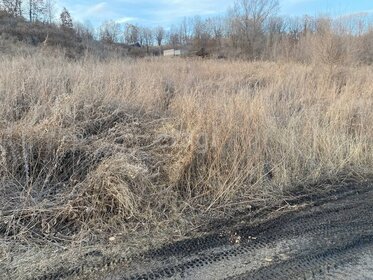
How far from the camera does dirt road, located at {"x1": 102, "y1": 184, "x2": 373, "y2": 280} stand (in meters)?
2.56

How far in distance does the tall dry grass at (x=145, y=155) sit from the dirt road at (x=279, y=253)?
0.52 m

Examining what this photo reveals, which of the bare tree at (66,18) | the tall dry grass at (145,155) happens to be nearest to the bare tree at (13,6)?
the bare tree at (66,18)

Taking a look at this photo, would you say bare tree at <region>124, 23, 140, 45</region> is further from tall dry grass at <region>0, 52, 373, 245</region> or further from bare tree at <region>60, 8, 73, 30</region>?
tall dry grass at <region>0, 52, 373, 245</region>

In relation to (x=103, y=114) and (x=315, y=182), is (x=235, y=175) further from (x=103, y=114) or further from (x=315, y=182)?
(x=103, y=114)

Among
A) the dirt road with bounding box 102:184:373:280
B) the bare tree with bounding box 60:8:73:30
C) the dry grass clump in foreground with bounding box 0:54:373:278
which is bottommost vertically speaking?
the dirt road with bounding box 102:184:373:280

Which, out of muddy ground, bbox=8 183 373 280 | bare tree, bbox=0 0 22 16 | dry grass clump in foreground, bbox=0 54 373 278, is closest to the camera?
muddy ground, bbox=8 183 373 280

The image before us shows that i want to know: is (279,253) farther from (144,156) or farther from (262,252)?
(144,156)

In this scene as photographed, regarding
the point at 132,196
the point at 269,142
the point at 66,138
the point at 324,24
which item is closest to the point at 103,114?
the point at 66,138

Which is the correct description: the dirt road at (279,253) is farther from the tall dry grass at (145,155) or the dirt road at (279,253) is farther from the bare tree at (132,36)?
the bare tree at (132,36)

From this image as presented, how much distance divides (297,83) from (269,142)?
6.34 m

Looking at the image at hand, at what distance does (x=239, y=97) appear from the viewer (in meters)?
5.70

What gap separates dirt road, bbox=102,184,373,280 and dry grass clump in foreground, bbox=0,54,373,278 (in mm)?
455

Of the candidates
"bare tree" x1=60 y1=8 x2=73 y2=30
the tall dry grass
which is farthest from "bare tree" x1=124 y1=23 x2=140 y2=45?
the tall dry grass

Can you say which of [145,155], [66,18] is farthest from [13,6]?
[145,155]
